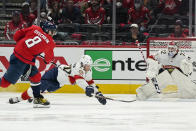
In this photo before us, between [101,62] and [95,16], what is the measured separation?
87 cm

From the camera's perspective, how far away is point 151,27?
9828mm

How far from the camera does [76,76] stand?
7227 mm

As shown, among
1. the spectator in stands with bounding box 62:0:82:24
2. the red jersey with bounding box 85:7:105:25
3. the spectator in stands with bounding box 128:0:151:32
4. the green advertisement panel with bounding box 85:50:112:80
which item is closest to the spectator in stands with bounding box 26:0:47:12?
the spectator in stands with bounding box 62:0:82:24

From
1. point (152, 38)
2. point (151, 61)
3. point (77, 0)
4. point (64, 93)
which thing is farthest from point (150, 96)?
point (77, 0)

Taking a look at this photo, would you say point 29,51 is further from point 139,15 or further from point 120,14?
point 139,15

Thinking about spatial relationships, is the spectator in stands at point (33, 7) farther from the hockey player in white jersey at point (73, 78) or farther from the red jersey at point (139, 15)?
the hockey player in white jersey at point (73, 78)

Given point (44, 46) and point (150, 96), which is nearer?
point (44, 46)

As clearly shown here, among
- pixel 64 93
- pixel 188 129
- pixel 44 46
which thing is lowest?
pixel 64 93

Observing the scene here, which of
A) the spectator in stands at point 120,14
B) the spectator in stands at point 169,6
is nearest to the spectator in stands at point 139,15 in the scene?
the spectator in stands at point 120,14

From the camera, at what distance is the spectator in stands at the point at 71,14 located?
10.0 meters

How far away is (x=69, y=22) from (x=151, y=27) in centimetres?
145

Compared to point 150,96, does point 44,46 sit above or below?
above

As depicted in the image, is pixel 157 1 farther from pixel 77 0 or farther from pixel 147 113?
pixel 147 113

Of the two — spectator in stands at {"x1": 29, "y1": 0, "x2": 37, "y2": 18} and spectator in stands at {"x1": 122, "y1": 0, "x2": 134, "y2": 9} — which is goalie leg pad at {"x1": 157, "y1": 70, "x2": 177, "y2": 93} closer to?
spectator in stands at {"x1": 122, "y1": 0, "x2": 134, "y2": 9}
